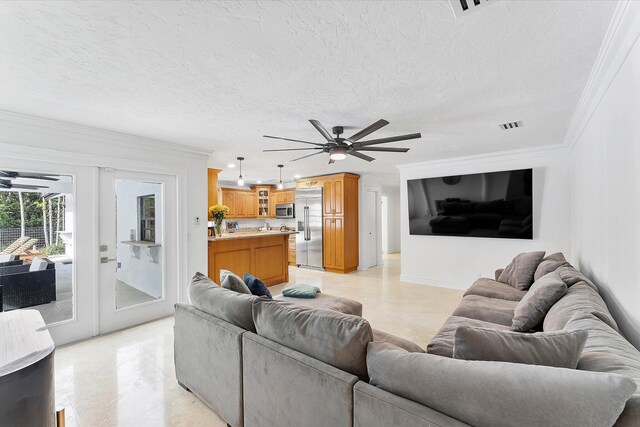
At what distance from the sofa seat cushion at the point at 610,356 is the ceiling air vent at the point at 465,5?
5.26 feet

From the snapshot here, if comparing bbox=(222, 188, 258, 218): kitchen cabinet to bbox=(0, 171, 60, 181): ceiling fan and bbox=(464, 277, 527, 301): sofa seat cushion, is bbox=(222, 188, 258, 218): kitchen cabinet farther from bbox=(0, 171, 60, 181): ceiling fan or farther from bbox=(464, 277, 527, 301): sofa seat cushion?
bbox=(464, 277, 527, 301): sofa seat cushion

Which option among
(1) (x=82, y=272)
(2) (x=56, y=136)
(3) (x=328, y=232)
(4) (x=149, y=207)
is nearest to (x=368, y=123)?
(4) (x=149, y=207)

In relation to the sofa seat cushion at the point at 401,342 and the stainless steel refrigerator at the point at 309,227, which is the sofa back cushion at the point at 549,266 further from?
the stainless steel refrigerator at the point at 309,227

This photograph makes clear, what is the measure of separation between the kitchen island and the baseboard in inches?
96.2

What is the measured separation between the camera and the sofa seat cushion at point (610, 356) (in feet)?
2.86

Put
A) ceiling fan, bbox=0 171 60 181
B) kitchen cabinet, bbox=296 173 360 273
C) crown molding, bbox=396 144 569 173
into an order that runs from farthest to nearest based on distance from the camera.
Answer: kitchen cabinet, bbox=296 173 360 273, crown molding, bbox=396 144 569 173, ceiling fan, bbox=0 171 60 181

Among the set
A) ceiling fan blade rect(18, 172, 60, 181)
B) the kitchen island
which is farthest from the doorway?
ceiling fan blade rect(18, 172, 60, 181)

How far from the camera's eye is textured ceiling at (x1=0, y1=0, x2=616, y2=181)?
4.95 ft

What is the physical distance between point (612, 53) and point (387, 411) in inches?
93.4

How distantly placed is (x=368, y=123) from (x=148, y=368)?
3.19m

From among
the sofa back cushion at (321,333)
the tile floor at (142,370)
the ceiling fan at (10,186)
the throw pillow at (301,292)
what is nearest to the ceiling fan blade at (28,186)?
the ceiling fan at (10,186)

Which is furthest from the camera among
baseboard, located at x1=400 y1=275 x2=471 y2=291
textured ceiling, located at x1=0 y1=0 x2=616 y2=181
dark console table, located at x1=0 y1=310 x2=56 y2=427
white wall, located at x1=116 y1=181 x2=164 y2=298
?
baseboard, located at x1=400 y1=275 x2=471 y2=291

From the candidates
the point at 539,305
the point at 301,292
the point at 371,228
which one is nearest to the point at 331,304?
the point at 301,292

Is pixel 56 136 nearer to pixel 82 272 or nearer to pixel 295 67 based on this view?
pixel 82 272
